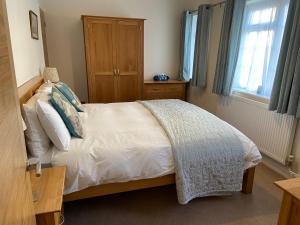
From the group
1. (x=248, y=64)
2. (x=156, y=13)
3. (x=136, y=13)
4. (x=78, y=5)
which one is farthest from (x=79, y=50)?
(x=248, y=64)

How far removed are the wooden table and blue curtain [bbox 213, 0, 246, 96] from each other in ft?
7.25

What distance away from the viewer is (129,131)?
6.82 ft

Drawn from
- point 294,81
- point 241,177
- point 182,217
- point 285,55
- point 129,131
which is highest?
point 285,55

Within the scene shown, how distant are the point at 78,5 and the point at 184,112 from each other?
2.82 meters

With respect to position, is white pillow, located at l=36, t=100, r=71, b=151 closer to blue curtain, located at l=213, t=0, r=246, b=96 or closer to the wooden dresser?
blue curtain, located at l=213, t=0, r=246, b=96

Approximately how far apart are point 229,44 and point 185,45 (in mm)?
1362

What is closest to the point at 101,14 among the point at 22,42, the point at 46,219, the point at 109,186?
the point at 22,42

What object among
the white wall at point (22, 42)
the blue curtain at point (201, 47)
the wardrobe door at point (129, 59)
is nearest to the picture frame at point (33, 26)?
the white wall at point (22, 42)

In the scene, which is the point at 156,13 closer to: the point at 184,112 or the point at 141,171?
the point at 184,112

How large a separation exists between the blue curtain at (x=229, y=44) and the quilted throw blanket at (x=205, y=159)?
4.31 feet

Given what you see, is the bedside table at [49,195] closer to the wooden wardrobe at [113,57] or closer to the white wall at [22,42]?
the white wall at [22,42]

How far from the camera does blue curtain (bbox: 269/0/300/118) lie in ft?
7.02

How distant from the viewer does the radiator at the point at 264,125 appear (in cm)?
243

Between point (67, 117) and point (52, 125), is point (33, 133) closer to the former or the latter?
point (52, 125)
